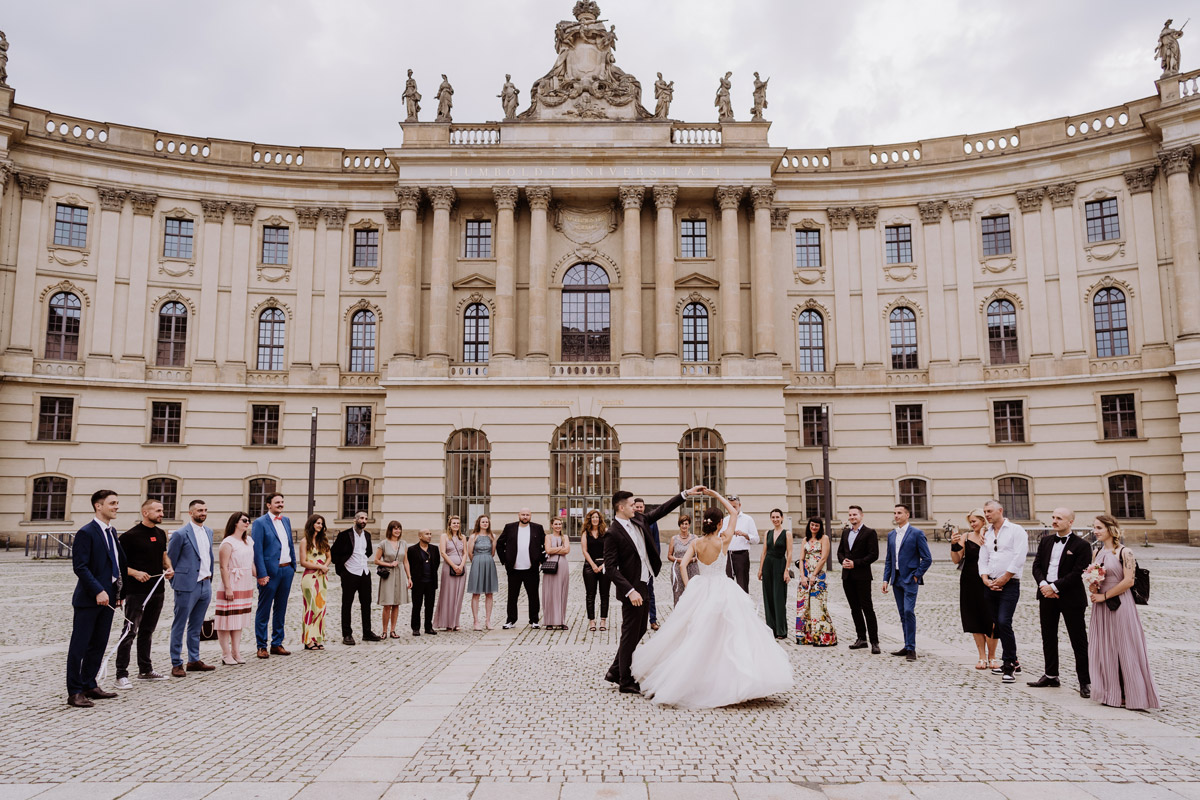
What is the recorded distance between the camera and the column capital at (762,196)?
111ft

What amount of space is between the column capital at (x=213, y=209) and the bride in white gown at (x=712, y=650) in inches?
1294

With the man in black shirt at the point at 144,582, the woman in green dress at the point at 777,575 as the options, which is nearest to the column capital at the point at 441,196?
the woman in green dress at the point at 777,575

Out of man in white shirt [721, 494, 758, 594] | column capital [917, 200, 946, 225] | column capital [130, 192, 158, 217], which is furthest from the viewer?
column capital [917, 200, 946, 225]

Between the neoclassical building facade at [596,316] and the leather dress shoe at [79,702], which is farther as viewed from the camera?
the neoclassical building facade at [596,316]

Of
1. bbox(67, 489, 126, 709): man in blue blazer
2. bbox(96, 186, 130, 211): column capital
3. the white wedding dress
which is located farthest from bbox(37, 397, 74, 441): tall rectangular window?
the white wedding dress

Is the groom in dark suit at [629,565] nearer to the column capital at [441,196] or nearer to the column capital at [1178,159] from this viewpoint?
the column capital at [441,196]

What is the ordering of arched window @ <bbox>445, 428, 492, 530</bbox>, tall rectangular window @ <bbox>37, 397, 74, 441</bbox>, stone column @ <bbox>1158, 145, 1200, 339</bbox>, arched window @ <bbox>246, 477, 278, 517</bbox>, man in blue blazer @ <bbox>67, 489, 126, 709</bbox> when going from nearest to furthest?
man in blue blazer @ <bbox>67, 489, 126, 709</bbox> < stone column @ <bbox>1158, 145, 1200, 339</bbox> < arched window @ <bbox>445, 428, 492, 530</bbox> < tall rectangular window @ <bbox>37, 397, 74, 441</bbox> < arched window @ <bbox>246, 477, 278, 517</bbox>

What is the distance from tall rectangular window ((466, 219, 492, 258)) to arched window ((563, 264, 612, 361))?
3696 mm

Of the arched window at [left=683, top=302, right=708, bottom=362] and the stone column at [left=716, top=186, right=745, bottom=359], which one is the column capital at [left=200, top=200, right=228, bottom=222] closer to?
the arched window at [left=683, top=302, right=708, bottom=362]

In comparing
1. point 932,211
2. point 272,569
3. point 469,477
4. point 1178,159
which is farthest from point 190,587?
point 1178,159

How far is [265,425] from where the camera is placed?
35156mm

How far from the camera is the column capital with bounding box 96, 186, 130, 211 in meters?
34.0

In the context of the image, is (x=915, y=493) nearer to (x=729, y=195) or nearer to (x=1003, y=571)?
(x=729, y=195)

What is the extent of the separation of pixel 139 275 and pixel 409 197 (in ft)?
38.6
